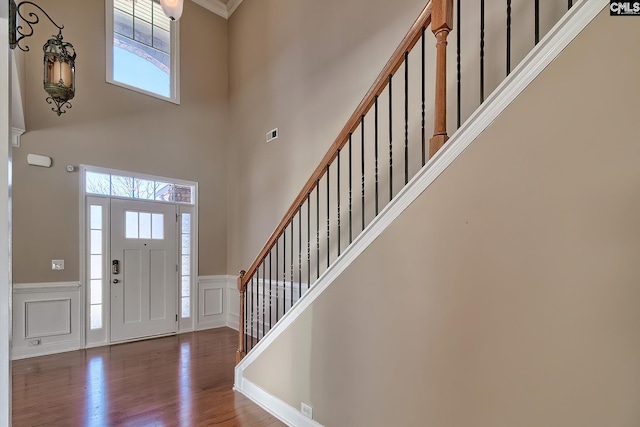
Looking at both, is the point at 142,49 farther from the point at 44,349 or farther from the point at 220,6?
the point at 44,349

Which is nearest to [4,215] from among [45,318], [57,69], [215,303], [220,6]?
[57,69]

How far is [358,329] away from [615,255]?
4.10 ft

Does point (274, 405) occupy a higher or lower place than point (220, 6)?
lower

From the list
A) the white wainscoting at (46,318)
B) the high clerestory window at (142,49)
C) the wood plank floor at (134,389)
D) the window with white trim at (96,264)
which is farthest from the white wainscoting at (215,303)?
the high clerestory window at (142,49)

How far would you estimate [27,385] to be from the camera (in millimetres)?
3172

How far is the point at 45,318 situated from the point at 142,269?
1.20 metres

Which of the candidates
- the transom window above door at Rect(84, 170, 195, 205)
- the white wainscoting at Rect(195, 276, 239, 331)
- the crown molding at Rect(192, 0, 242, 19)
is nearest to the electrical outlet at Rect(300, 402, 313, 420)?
the white wainscoting at Rect(195, 276, 239, 331)

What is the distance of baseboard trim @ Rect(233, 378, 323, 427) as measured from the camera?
231 centimetres

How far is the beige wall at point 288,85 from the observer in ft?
11.1

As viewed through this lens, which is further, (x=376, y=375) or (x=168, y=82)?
(x=168, y=82)

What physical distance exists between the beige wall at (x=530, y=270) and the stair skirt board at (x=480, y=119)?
4cm

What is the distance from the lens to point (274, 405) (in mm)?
2562

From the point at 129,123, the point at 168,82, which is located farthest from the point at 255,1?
the point at 129,123

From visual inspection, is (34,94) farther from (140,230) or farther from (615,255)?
(615,255)
